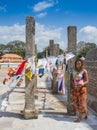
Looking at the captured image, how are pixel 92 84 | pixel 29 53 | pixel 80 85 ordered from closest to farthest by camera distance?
pixel 80 85 → pixel 29 53 → pixel 92 84

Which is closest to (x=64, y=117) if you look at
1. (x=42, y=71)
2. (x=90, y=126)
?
(x=90, y=126)

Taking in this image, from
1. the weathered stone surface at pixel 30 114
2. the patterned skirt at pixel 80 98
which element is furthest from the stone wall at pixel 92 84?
the weathered stone surface at pixel 30 114

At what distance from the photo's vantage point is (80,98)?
21.4ft

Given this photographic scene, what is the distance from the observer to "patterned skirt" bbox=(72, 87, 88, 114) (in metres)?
6.50

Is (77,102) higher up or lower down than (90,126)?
higher up

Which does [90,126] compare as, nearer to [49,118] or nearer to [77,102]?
[77,102]

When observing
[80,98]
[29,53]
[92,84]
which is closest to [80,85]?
[80,98]

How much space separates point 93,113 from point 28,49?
2672 mm

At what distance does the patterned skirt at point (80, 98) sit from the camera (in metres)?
6.50

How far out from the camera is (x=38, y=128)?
5961mm

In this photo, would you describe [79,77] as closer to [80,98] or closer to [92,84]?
[80,98]

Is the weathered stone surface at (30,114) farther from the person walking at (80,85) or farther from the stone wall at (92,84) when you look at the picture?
the stone wall at (92,84)

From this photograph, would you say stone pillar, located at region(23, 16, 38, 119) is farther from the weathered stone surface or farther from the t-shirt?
the t-shirt

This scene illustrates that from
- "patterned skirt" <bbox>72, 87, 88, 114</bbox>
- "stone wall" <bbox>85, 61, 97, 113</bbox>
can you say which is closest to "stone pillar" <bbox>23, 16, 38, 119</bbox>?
"patterned skirt" <bbox>72, 87, 88, 114</bbox>
